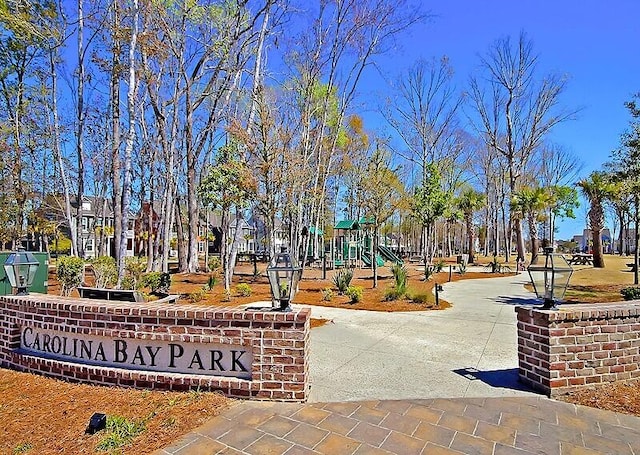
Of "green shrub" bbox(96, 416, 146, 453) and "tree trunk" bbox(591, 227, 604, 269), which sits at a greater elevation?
"tree trunk" bbox(591, 227, 604, 269)

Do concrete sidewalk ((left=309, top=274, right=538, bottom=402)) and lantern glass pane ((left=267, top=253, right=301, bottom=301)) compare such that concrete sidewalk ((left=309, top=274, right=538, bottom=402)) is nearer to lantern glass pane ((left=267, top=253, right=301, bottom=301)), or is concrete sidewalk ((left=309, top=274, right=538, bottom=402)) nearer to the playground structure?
lantern glass pane ((left=267, top=253, right=301, bottom=301))

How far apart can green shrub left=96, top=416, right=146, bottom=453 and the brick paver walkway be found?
0.35 meters

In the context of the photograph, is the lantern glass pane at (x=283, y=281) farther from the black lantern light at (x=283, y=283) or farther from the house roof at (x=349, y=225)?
the house roof at (x=349, y=225)

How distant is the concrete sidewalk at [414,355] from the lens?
363cm

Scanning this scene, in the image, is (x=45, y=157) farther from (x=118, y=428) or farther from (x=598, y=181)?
(x=598, y=181)

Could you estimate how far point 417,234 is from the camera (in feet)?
142

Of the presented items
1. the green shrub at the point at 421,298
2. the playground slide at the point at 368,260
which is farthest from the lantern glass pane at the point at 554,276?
the playground slide at the point at 368,260

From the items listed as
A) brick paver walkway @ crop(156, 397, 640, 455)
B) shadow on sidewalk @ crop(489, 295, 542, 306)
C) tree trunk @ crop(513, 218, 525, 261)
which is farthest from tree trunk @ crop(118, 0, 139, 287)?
tree trunk @ crop(513, 218, 525, 261)

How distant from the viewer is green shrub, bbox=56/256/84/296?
10.1 m

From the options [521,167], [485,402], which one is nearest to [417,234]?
[521,167]

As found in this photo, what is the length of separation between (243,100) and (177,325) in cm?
1272

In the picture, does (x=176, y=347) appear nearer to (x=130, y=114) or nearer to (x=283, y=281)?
(x=283, y=281)

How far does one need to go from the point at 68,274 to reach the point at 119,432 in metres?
8.92

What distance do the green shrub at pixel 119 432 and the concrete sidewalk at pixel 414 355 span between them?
1358 millimetres
